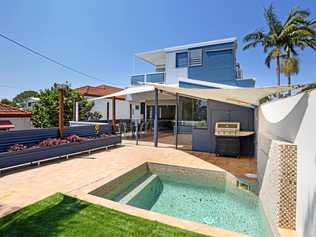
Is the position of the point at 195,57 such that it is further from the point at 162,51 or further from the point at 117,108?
the point at 117,108

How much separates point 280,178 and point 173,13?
633 inches

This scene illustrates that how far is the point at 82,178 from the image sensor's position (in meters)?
6.91

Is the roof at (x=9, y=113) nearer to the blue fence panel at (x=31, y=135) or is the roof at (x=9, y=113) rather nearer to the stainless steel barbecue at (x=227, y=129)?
the blue fence panel at (x=31, y=135)

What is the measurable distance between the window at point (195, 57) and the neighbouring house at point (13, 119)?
16104 millimetres

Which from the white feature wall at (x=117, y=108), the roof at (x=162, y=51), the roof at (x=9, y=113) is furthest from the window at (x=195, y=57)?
the roof at (x=9, y=113)

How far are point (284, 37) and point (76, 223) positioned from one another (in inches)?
949

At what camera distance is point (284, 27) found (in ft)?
66.9

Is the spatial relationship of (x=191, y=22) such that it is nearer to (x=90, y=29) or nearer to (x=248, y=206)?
(x=90, y=29)

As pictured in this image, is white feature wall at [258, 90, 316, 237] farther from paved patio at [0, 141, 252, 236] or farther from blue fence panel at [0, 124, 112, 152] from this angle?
blue fence panel at [0, 124, 112, 152]

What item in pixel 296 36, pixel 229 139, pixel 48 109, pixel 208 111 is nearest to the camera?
pixel 229 139

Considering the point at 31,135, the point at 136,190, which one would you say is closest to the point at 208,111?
the point at 136,190

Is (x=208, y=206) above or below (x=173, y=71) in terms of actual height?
below

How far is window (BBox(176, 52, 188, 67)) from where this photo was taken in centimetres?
1941

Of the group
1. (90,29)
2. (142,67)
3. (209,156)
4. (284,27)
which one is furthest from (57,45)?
(284,27)
